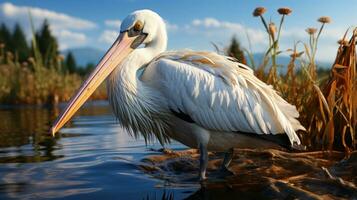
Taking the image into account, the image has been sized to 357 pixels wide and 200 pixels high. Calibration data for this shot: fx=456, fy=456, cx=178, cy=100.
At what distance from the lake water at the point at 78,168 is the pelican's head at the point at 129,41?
2.64 feet

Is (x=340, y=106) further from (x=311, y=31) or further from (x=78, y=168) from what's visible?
(x=78, y=168)

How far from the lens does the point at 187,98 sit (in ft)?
13.4

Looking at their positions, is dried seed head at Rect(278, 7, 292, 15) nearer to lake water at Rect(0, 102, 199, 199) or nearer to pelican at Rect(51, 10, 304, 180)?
pelican at Rect(51, 10, 304, 180)

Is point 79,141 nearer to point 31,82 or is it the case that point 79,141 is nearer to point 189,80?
point 189,80

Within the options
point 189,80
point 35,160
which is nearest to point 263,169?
point 189,80

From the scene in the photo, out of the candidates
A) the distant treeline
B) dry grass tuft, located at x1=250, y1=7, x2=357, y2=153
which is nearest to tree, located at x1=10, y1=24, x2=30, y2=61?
the distant treeline

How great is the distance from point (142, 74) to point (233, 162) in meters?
1.42

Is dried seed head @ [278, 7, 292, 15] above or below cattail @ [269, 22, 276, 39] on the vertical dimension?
above

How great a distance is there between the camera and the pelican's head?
13.8ft

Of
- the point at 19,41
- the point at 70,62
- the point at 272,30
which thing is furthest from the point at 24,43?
the point at 272,30

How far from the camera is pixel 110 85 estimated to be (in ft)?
14.1

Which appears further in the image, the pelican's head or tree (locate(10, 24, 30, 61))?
tree (locate(10, 24, 30, 61))

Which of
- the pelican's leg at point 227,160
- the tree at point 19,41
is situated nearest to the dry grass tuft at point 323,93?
the pelican's leg at point 227,160

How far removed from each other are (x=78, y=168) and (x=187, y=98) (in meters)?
1.47
